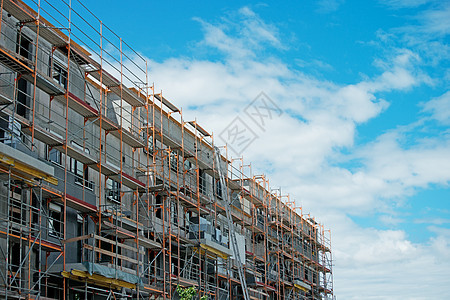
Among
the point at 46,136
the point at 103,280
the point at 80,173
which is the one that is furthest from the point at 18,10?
the point at 103,280

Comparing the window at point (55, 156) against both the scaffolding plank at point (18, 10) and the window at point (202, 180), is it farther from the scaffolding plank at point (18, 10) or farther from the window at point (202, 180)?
the window at point (202, 180)

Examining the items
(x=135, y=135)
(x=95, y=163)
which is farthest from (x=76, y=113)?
(x=135, y=135)

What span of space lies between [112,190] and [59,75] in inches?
229

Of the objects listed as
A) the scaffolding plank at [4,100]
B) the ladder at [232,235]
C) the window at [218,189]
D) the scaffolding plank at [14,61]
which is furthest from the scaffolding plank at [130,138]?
the window at [218,189]

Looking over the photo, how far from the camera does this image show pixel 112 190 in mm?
31312

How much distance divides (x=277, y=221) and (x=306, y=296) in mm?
10247

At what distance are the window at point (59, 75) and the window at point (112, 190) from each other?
5087mm

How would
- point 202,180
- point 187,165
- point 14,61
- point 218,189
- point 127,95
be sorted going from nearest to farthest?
point 14,61
point 127,95
point 187,165
point 202,180
point 218,189

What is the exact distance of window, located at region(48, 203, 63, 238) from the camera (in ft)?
86.5

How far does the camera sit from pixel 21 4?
87.7ft

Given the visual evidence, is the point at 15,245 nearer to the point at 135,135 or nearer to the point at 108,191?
the point at 108,191

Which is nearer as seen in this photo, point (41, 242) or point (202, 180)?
point (41, 242)

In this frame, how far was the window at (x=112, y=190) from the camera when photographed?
3120 cm

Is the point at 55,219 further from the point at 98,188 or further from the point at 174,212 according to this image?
the point at 174,212
